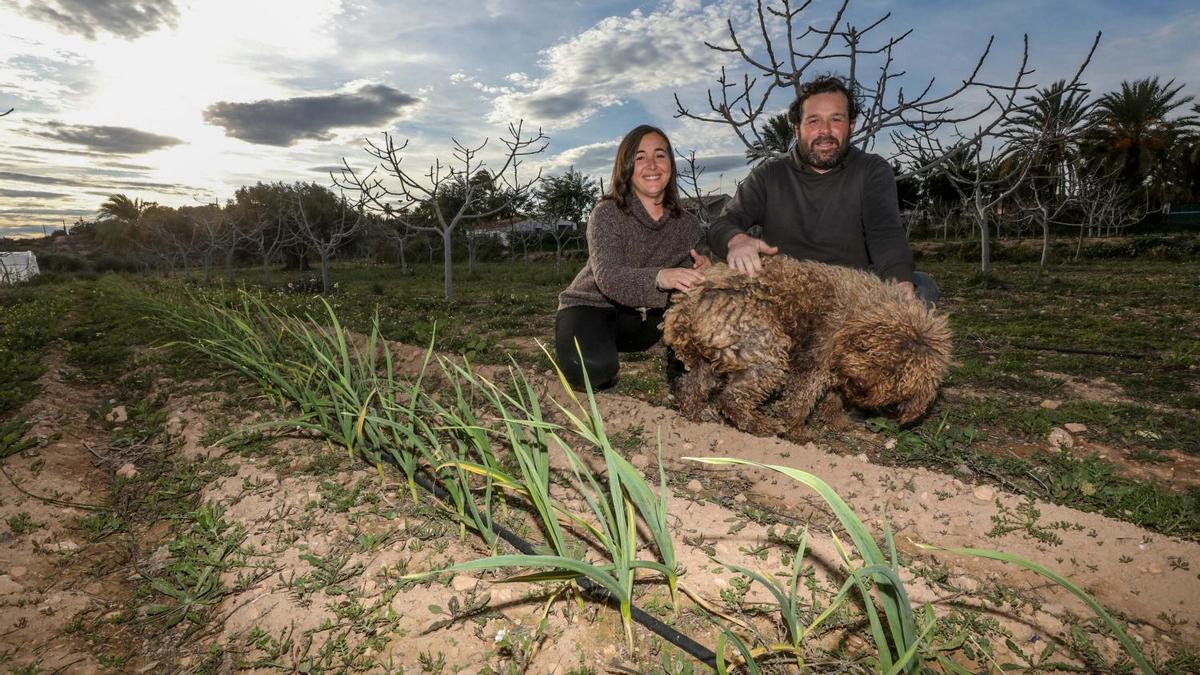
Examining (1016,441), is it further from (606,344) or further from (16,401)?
(16,401)

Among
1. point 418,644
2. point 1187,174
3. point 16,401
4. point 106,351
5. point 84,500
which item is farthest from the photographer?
point 1187,174

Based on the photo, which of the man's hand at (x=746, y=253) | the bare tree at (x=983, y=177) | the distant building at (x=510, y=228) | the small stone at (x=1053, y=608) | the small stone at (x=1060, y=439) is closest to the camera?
the small stone at (x=1053, y=608)

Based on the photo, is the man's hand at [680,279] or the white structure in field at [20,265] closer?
the man's hand at [680,279]

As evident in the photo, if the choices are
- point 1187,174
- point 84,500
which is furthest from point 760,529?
point 1187,174

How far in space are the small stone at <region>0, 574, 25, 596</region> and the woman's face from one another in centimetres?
412

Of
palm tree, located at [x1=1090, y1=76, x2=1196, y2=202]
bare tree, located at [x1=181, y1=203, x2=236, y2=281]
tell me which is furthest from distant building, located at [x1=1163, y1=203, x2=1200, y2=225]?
bare tree, located at [x1=181, y1=203, x2=236, y2=281]

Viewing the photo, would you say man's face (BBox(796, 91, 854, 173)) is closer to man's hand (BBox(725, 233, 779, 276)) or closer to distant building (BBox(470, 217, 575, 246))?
man's hand (BBox(725, 233, 779, 276))

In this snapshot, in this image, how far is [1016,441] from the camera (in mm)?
3723

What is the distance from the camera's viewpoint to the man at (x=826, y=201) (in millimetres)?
3932

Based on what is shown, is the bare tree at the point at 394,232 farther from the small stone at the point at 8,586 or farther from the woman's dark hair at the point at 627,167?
the small stone at the point at 8,586

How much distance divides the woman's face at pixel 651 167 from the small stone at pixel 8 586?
4124 mm

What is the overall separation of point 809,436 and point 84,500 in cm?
438

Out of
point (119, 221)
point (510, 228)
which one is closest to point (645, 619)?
point (510, 228)

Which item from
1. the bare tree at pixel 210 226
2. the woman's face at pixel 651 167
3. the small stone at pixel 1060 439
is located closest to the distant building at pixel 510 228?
the bare tree at pixel 210 226
